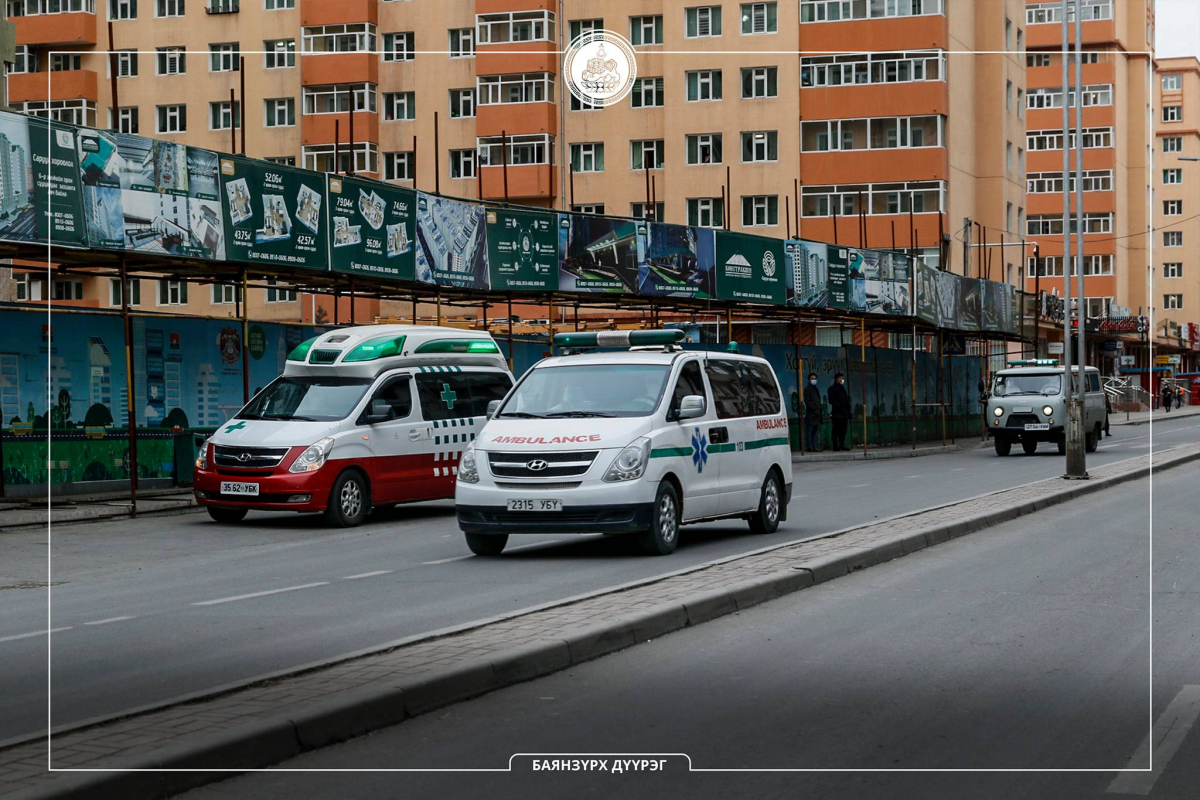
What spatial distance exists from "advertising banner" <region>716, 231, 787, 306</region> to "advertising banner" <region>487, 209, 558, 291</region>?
5.23 meters

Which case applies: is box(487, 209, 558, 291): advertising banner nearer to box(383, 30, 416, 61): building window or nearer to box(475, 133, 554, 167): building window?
box(475, 133, 554, 167): building window

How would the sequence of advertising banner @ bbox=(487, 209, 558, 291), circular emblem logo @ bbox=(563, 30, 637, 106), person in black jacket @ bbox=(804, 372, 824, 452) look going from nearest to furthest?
1. advertising banner @ bbox=(487, 209, 558, 291)
2. person in black jacket @ bbox=(804, 372, 824, 452)
3. circular emblem logo @ bbox=(563, 30, 637, 106)

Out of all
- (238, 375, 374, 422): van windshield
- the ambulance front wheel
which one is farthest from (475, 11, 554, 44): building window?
the ambulance front wheel

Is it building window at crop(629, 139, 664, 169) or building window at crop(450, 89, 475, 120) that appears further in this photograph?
building window at crop(450, 89, 475, 120)

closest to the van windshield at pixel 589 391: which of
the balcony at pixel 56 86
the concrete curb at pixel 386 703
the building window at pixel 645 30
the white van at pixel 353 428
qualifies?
the concrete curb at pixel 386 703

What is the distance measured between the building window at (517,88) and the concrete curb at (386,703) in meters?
57.4

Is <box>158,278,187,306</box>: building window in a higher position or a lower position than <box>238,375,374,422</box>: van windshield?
higher

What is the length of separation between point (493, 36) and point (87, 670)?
6150cm

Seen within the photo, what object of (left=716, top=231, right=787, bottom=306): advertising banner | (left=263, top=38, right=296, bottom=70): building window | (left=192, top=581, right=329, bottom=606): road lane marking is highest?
(left=263, top=38, right=296, bottom=70): building window

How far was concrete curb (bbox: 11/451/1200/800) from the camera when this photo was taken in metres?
5.45

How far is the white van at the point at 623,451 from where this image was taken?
13.4m

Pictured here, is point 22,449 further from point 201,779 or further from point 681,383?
point 201,779

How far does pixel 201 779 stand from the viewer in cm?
568

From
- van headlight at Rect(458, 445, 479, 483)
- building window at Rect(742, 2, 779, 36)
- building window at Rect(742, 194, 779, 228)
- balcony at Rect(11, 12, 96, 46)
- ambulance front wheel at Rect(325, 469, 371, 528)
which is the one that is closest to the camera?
van headlight at Rect(458, 445, 479, 483)
